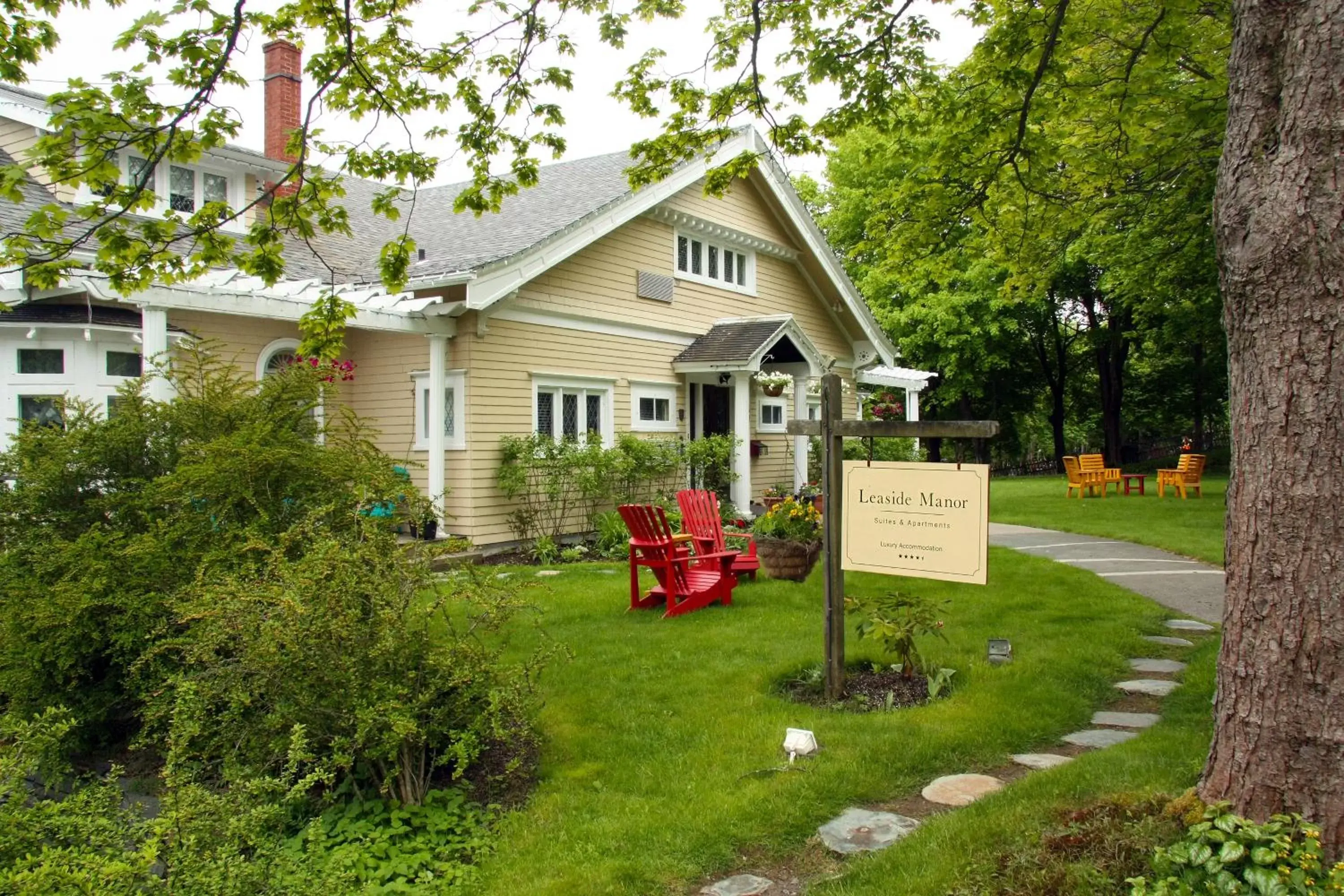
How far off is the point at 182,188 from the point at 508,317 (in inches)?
190

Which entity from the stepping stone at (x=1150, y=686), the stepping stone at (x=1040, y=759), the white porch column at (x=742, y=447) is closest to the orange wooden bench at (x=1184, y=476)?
the white porch column at (x=742, y=447)

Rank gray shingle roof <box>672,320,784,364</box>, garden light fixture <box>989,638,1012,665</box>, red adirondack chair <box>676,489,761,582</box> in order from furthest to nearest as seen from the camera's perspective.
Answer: gray shingle roof <box>672,320,784,364</box>, red adirondack chair <box>676,489,761,582</box>, garden light fixture <box>989,638,1012,665</box>

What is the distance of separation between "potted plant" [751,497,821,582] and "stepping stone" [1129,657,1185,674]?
11.4 feet

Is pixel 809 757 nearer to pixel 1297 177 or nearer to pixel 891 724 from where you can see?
pixel 891 724

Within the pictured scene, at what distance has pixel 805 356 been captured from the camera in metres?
15.3

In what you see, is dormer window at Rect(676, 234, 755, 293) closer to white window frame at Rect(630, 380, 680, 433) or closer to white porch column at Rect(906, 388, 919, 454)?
white window frame at Rect(630, 380, 680, 433)

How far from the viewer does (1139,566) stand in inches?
403

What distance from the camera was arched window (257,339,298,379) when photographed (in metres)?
11.4

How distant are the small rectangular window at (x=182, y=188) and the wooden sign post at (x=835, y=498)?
10145mm

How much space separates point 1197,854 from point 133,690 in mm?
4911

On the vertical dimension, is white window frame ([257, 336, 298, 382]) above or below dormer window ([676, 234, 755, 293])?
below

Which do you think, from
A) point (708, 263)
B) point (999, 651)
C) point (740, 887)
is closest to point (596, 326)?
point (708, 263)

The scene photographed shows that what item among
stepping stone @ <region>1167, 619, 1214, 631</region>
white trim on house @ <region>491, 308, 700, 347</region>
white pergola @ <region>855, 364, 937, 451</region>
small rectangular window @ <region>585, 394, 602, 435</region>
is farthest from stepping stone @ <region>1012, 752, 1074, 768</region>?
white pergola @ <region>855, 364, 937, 451</region>

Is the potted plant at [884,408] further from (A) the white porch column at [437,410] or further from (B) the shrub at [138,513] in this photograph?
(B) the shrub at [138,513]
